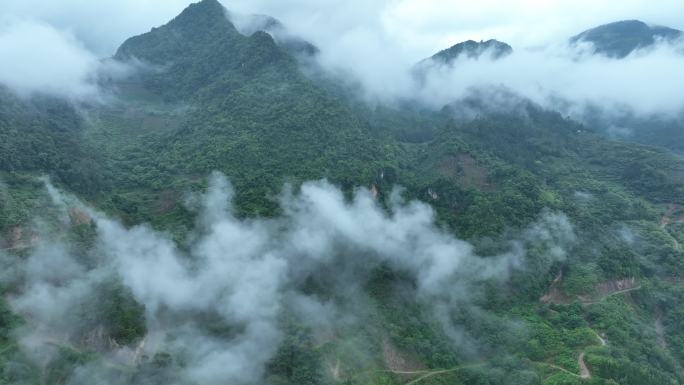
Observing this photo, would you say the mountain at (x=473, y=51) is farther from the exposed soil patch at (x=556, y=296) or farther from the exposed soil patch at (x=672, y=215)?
the exposed soil patch at (x=556, y=296)

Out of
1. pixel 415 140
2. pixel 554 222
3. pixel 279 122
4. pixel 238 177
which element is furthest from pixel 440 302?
pixel 415 140

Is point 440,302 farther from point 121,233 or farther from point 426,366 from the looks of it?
point 121,233

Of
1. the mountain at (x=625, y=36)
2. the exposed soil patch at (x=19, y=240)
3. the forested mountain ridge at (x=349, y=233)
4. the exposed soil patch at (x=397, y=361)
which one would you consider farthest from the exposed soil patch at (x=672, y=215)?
the mountain at (x=625, y=36)

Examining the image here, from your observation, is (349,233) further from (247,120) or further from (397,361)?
(247,120)

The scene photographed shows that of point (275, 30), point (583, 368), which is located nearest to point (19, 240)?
point (583, 368)

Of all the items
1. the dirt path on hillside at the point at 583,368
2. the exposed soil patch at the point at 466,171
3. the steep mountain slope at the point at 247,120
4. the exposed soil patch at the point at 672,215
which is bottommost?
the dirt path on hillside at the point at 583,368

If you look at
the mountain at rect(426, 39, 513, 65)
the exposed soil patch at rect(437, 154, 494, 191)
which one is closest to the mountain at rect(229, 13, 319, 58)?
the mountain at rect(426, 39, 513, 65)
